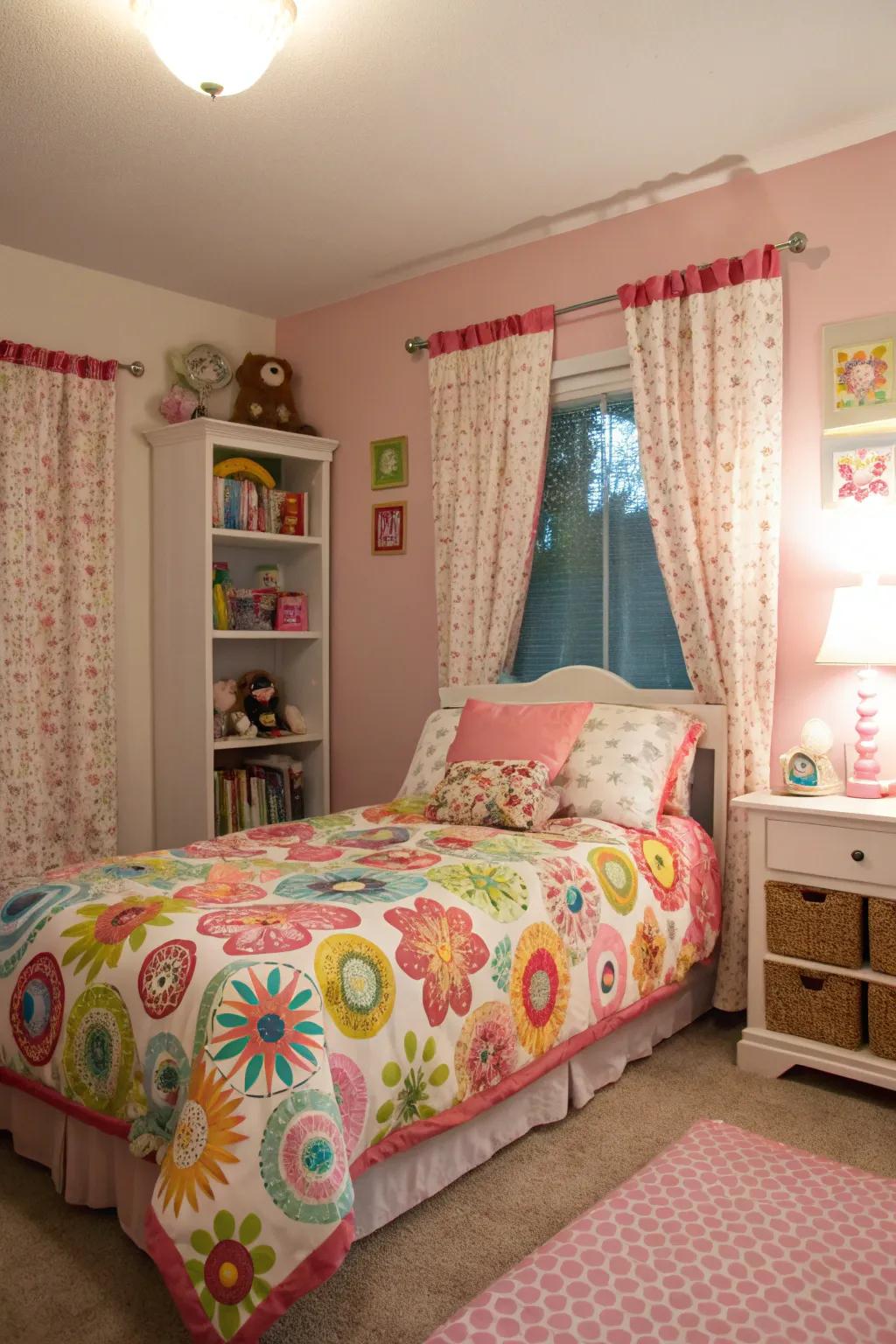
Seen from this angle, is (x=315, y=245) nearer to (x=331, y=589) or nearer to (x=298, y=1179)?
(x=331, y=589)

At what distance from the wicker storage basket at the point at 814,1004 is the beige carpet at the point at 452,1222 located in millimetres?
146

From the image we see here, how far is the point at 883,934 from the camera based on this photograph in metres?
2.56

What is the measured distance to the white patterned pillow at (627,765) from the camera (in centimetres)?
294

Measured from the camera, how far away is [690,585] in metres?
3.23

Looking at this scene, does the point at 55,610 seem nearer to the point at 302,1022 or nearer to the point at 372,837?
the point at 372,837

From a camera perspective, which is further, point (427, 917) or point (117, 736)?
point (117, 736)

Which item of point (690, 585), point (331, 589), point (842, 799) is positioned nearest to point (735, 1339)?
point (842, 799)

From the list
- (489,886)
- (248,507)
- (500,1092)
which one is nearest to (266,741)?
(248,507)

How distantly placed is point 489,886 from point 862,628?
1235 millimetres

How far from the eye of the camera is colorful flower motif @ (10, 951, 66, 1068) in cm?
202

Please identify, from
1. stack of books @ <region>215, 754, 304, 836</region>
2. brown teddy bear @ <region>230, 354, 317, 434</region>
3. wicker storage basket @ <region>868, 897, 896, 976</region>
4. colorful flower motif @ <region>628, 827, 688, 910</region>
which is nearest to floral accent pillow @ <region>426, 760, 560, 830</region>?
colorful flower motif @ <region>628, 827, 688, 910</region>

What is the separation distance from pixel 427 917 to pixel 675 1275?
786mm

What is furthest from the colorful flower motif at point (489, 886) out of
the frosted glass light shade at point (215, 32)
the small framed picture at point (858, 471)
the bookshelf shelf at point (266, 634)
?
the bookshelf shelf at point (266, 634)

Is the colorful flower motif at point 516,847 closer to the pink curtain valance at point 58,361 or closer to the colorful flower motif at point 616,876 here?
the colorful flower motif at point 616,876
